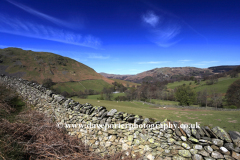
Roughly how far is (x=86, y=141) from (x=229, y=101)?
190 feet

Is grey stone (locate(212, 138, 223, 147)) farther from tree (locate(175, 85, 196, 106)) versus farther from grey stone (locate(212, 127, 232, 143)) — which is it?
tree (locate(175, 85, 196, 106))

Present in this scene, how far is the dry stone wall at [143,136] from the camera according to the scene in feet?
9.89

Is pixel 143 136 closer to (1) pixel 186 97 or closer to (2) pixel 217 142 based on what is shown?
(2) pixel 217 142

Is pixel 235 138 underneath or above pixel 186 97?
above

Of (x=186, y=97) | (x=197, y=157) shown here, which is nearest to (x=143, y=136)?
(x=197, y=157)

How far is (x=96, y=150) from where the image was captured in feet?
16.0

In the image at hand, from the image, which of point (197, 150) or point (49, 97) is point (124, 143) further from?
Result: point (49, 97)

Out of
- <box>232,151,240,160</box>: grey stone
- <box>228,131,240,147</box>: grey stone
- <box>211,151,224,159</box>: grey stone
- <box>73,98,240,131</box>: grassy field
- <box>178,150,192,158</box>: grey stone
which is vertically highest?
<box>228,131,240,147</box>: grey stone

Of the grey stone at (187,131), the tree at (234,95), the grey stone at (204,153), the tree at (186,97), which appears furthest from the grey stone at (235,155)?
the tree at (234,95)

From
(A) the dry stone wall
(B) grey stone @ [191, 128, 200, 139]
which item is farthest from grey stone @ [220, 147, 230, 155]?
(B) grey stone @ [191, 128, 200, 139]

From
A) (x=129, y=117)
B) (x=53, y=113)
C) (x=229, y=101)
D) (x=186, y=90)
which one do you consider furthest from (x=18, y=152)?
(x=229, y=101)

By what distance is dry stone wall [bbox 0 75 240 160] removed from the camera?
3.01 meters

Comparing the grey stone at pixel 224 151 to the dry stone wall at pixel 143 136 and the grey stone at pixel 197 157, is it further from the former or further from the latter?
the grey stone at pixel 197 157

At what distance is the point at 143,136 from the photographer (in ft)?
13.9
